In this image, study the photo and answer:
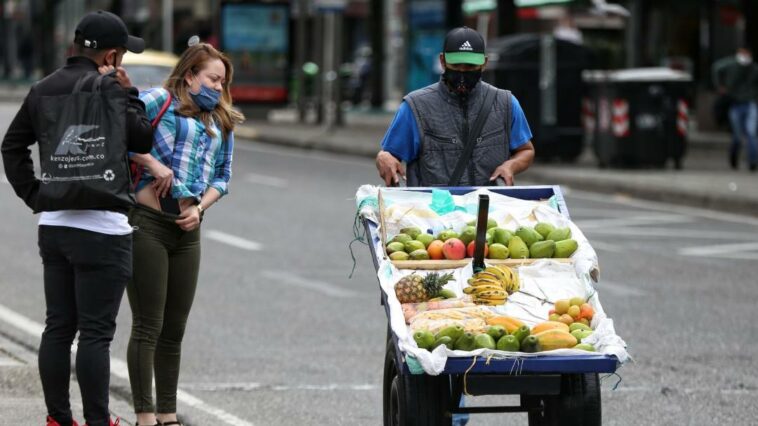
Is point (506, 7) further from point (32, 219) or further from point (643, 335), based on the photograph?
point (643, 335)

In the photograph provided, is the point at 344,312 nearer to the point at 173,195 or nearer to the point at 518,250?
the point at 173,195

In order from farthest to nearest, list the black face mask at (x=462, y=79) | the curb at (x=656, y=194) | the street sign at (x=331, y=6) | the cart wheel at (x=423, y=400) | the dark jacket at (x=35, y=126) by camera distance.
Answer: the street sign at (x=331, y=6)
the curb at (x=656, y=194)
the black face mask at (x=462, y=79)
the cart wheel at (x=423, y=400)
the dark jacket at (x=35, y=126)

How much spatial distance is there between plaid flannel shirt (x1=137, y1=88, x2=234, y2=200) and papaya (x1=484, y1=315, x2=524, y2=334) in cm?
141

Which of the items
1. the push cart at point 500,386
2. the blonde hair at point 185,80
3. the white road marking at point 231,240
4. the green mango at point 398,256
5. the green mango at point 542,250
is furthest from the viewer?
the white road marking at point 231,240

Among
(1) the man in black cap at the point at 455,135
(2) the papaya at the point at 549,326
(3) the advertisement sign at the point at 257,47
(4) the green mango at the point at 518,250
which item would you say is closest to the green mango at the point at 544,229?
(4) the green mango at the point at 518,250

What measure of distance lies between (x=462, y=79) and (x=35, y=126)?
1.86 meters

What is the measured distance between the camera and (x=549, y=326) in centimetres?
612

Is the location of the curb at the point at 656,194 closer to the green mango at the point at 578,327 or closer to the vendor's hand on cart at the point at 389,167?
the vendor's hand on cart at the point at 389,167

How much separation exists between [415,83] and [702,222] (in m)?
22.0

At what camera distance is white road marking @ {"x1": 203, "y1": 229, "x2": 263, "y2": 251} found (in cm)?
1558

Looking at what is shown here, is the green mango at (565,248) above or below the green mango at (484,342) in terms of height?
above

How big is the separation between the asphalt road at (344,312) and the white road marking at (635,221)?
0.9 inches

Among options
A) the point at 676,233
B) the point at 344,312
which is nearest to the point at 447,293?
the point at 344,312

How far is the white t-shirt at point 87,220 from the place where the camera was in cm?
620
